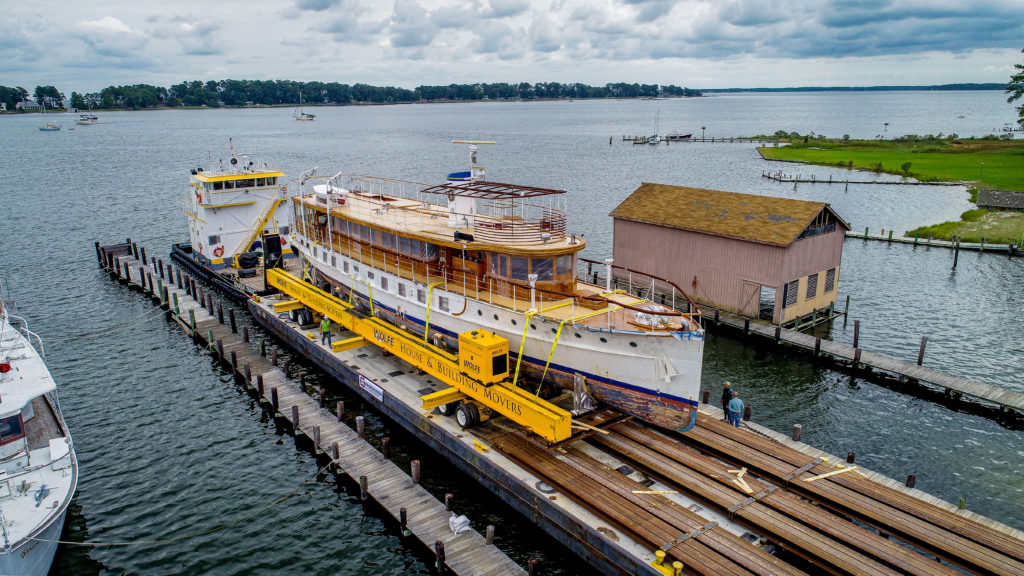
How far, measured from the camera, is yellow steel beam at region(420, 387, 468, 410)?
20.6 m

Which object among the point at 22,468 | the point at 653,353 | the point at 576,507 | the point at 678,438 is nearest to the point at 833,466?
the point at 678,438

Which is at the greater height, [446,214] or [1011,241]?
[446,214]

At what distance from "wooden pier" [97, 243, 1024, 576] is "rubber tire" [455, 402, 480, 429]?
0.27 m

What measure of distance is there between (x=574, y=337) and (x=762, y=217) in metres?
18.1

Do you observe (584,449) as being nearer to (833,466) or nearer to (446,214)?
(833,466)

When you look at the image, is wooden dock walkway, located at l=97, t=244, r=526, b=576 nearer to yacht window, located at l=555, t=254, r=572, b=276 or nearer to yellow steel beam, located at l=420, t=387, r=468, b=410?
yellow steel beam, located at l=420, t=387, r=468, b=410

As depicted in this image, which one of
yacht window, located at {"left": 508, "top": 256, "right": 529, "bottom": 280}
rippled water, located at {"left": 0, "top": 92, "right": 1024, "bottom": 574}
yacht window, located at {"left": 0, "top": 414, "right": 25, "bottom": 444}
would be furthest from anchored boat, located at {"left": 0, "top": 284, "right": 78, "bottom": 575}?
yacht window, located at {"left": 508, "top": 256, "right": 529, "bottom": 280}

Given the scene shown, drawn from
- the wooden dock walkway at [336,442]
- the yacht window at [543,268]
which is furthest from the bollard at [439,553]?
the yacht window at [543,268]

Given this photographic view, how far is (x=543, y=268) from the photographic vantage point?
848 inches

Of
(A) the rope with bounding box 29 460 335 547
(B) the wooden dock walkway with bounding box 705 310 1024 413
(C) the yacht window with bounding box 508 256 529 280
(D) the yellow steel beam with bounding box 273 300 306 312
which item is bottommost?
(A) the rope with bounding box 29 460 335 547

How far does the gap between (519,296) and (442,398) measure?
442cm

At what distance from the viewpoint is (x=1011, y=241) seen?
165ft

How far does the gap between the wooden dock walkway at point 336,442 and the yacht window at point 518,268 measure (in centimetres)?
753

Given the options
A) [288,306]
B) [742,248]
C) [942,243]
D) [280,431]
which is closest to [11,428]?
[280,431]
